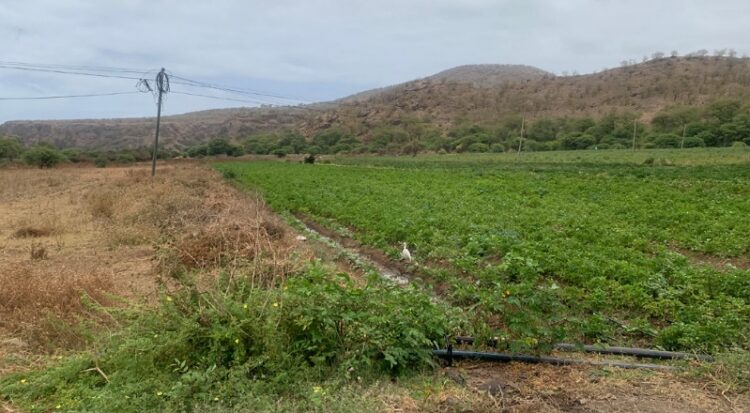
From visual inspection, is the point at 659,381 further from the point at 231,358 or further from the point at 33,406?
the point at 33,406

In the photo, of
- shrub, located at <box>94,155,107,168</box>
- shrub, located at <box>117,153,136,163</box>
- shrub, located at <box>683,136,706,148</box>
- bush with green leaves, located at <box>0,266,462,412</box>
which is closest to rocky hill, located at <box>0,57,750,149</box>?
shrub, located at <box>683,136,706,148</box>

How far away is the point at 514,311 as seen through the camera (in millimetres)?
4879

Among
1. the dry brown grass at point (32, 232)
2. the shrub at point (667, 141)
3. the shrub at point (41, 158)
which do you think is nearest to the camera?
the dry brown grass at point (32, 232)

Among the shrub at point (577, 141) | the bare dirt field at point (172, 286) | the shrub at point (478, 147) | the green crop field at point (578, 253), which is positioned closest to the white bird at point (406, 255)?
the green crop field at point (578, 253)

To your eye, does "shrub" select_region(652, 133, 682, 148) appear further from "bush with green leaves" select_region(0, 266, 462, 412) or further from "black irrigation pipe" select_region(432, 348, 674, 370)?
"bush with green leaves" select_region(0, 266, 462, 412)

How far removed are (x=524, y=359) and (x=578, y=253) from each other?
4818mm

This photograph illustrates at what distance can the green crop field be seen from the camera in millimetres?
5340

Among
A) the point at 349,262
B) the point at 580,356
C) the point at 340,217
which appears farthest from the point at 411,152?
the point at 580,356

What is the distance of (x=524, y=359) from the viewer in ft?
15.7

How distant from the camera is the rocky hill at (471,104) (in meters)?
86.2

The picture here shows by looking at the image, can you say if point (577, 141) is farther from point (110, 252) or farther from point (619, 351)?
point (619, 351)

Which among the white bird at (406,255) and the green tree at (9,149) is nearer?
the white bird at (406,255)

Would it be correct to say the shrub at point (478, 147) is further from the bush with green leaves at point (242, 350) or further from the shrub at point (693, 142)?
the bush with green leaves at point (242, 350)

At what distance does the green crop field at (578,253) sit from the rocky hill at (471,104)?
220ft
